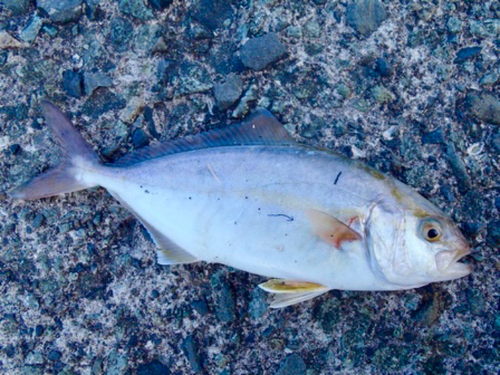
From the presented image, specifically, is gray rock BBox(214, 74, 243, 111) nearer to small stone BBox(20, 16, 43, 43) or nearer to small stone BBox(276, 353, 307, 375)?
small stone BBox(20, 16, 43, 43)

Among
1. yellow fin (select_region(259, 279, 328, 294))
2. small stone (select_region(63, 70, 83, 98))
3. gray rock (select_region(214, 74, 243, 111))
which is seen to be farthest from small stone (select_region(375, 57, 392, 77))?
small stone (select_region(63, 70, 83, 98))

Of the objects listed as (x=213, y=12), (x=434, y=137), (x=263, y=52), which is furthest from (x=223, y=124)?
(x=434, y=137)

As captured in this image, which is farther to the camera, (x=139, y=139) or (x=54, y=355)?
(x=139, y=139)

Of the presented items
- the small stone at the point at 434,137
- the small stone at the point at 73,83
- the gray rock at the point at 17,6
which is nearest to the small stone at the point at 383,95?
the small stone at the point at 434,137

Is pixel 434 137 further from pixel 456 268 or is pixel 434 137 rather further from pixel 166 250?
pixel 166 250

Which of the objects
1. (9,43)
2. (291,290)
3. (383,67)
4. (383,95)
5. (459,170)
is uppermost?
(9,43)

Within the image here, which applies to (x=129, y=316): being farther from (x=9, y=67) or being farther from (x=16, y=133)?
(x=9, y=67)
